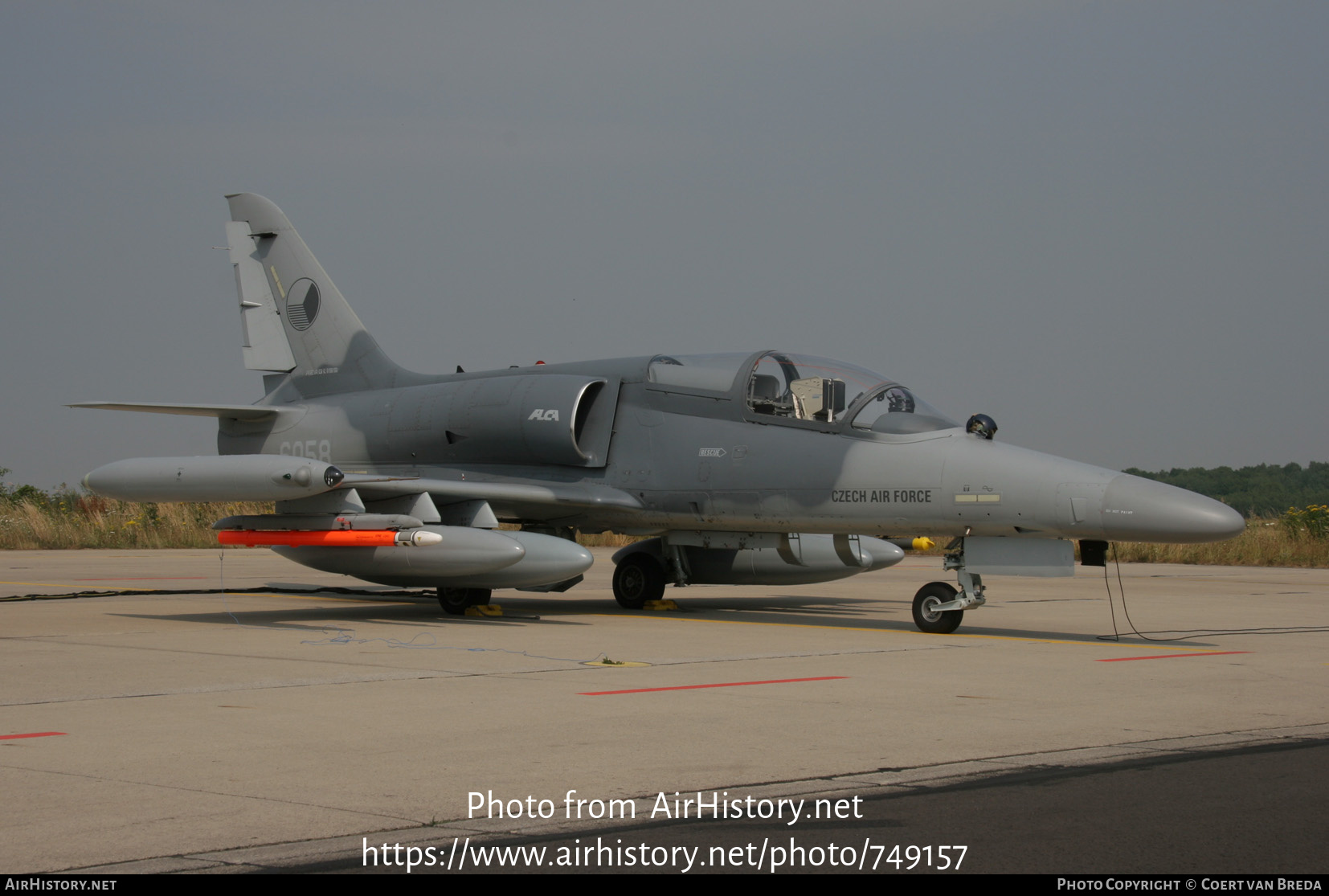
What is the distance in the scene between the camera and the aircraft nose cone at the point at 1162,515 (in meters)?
10.5

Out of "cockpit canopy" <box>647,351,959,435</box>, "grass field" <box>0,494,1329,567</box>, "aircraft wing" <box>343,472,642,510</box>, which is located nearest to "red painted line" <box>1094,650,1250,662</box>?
"cockpit canopy" <box>647,351,959,435</box>

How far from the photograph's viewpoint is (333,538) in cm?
1327

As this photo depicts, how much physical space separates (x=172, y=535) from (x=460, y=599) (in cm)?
2014

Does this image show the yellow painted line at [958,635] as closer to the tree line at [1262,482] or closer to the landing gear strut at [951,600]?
the landing gear strut at [951,600]

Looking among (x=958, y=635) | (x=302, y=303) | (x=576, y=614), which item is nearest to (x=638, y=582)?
(x=576, y=614)

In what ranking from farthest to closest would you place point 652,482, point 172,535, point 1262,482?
1. point 1262,482
2. point 172,535
3. point 652,482

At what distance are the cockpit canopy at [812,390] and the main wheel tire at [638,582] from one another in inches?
104

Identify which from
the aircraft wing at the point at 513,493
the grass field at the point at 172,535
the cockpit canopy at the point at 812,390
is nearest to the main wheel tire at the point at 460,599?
the aircraft wing at the point at 513,493

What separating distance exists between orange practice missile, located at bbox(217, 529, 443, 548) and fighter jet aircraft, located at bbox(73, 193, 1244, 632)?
0.02 meters

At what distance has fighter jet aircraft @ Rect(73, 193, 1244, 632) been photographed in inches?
461

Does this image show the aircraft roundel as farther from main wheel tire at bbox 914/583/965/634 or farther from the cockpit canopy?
main wheel tire at bbox 914/583/965/634

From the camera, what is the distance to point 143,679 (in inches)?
333

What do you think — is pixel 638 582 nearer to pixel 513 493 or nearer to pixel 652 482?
pixel 652 482
